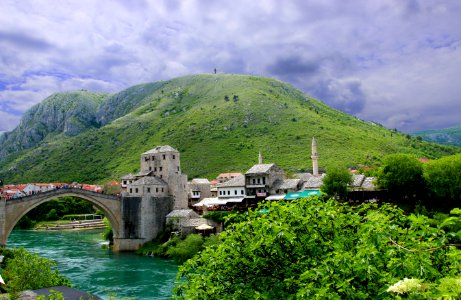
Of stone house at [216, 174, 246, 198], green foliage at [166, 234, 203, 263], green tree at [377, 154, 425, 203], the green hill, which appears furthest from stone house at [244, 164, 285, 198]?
the green hill

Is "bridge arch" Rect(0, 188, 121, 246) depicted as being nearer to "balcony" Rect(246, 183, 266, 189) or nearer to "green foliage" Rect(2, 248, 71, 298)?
"balcony" Rect(246, 183, 266, 189)

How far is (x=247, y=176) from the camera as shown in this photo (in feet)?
208

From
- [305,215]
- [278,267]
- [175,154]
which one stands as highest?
[175,154]

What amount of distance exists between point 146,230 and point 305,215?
158 ft

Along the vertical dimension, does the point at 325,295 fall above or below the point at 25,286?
above

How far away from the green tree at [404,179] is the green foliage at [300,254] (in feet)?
130

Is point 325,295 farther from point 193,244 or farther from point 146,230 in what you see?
point 146,230

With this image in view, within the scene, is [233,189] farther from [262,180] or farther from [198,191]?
[198,191]

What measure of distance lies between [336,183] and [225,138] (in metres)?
80.3

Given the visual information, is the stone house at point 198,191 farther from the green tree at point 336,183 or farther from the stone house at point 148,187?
the green tree at point 336,183

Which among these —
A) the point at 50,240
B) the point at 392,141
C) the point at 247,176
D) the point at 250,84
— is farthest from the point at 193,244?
the point at 250,84

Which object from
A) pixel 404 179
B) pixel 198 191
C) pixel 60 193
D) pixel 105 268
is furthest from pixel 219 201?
pixel 404 179

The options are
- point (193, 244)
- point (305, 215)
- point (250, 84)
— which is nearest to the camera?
point (305, 215)

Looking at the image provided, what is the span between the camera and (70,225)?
87.0 m
